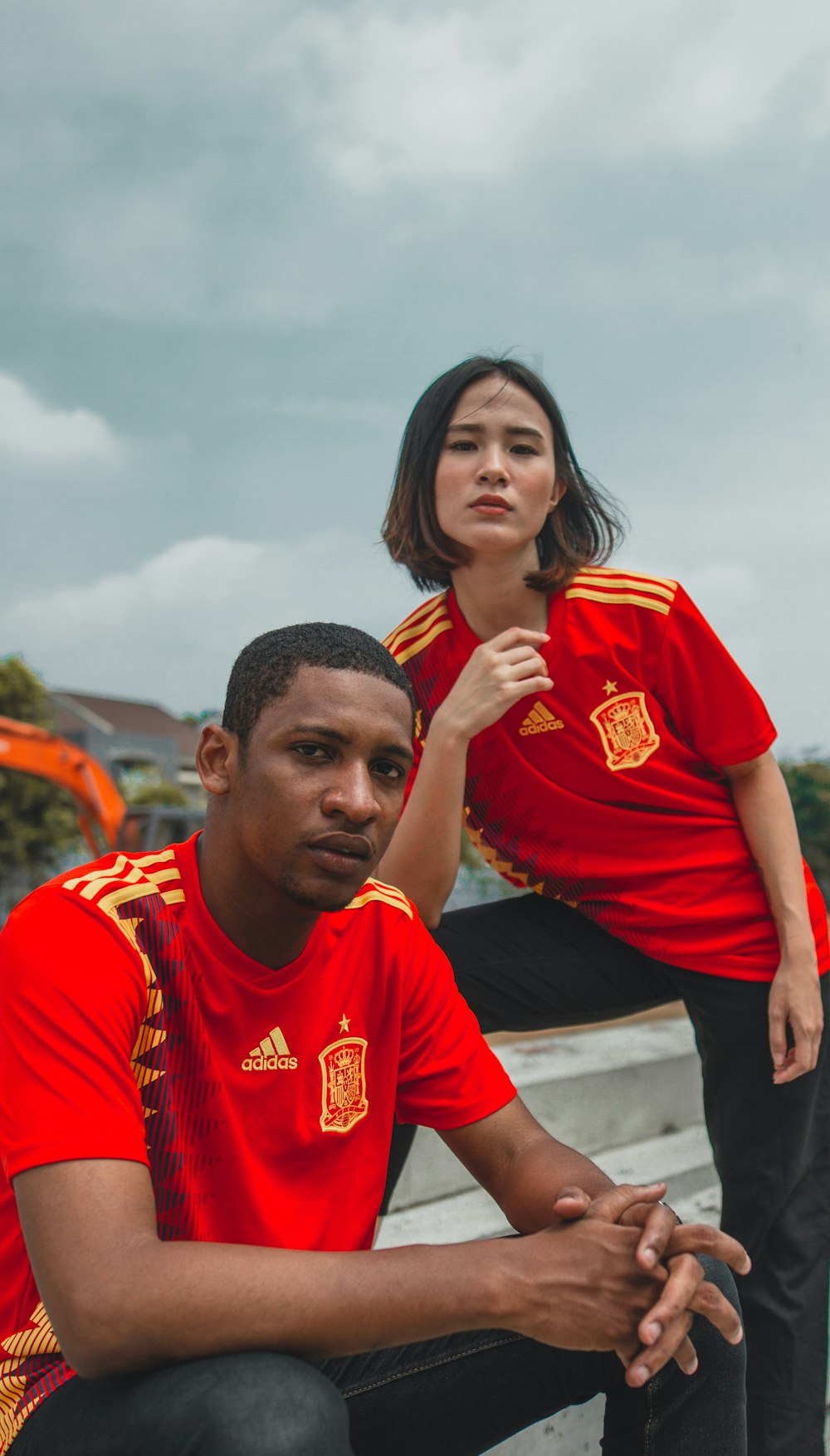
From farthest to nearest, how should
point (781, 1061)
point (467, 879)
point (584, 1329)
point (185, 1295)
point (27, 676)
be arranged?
point (27, 676) → point (467, 879) → point (781, 1061) → point (584, 1329) → point (185, 1295)

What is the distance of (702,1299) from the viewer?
1.31m

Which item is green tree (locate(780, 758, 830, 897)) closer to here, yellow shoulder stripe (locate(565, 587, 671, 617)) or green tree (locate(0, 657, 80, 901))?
yellow shoulder stripe (locate(565, 587, 671, 617))

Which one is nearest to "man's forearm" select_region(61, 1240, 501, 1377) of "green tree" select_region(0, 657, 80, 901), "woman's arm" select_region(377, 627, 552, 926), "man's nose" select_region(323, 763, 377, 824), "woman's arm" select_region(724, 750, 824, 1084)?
"man's nose" select_region(323, 763, 377, 824)

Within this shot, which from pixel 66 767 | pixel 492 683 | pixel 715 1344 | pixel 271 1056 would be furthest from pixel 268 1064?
pixel 66 767

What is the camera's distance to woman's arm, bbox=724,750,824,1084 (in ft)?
6.54

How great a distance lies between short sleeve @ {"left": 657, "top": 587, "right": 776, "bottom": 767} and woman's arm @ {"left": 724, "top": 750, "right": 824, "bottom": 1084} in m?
0.04

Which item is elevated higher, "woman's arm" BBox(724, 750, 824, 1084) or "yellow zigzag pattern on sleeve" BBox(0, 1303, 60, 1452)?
"woman's arm" BBox(724, 750, 824, 1084)

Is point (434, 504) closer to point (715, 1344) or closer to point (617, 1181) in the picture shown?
point (715, 1344)

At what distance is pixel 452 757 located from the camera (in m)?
1.92

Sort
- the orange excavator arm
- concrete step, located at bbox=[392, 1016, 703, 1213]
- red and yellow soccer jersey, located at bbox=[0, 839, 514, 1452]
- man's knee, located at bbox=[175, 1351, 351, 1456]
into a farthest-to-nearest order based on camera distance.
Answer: the orange excavator arm
concrete step, located at bbox=[392, 1016, 703, 1213]
red and yellow soccer jersey, located at bbox=[0, 839, 514, 1452]
man's knee, located at bbox=[175, 1351, 351, 1456]

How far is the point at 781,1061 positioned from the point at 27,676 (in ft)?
89.1

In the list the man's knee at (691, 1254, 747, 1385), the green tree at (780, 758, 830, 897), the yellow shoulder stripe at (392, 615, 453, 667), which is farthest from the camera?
the green tree at (780, 758, 830, 897)

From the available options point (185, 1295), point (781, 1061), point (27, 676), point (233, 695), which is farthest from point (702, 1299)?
point (27, 676)

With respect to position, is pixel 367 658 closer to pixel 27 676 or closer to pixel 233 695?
pixel 233 695
